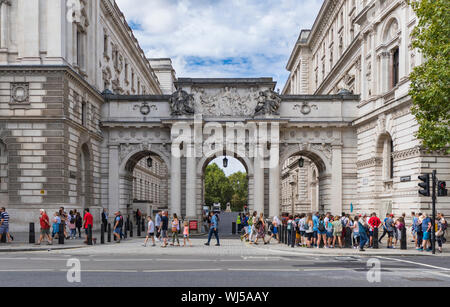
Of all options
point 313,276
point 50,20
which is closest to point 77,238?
point 50,20

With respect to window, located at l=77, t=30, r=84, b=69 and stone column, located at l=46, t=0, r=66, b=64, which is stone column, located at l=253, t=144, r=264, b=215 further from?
stone column, located at l=46, t=0, r=66, b=64

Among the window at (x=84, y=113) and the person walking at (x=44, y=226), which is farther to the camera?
the window at (x=84, y=113)

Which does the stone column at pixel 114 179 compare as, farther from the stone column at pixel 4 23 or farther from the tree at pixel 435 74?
the tree at pixel 435 74

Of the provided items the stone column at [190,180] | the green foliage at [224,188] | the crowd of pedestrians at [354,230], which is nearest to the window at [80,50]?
the stone column at [190,180]

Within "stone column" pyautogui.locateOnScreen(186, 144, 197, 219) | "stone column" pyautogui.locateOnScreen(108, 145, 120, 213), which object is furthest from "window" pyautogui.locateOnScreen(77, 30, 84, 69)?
"stone column" pyautogui.locateOnScreen(186, 144, 197, 219)

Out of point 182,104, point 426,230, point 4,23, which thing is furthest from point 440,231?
point 4,23

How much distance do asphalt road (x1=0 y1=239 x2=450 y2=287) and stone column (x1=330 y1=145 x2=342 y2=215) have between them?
15.3 meters

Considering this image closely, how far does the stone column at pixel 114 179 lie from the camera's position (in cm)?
3628

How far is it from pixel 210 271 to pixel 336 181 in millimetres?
22726

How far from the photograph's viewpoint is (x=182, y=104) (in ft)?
115

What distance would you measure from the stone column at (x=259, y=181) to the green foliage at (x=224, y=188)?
313 feet

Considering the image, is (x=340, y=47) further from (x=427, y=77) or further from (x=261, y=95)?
(x=427, y=77)

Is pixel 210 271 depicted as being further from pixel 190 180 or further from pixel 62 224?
pixel 190 180

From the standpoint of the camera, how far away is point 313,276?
520 inches
